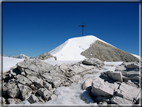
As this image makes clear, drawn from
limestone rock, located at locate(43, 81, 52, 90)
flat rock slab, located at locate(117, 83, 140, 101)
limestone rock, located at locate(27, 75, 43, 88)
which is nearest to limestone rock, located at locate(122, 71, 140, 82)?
flat rock slab, located at locate(117, 83, 140, 101)

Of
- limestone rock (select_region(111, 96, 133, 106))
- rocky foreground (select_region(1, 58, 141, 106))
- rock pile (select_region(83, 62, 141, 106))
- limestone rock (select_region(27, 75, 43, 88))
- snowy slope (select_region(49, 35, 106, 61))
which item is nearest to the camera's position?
limestone rock (select_region(111, 96, 133, 106))

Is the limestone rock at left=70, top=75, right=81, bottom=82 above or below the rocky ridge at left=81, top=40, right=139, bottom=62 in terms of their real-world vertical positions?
below

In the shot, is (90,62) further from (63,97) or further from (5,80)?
(5,80)

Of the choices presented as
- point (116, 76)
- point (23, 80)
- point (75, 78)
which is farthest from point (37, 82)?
point (116, 76)

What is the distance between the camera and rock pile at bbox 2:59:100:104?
5.49m

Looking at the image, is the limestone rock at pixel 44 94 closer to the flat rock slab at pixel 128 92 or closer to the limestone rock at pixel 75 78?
the limestone rock at pixel 75 78

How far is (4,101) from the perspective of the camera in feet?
17.7

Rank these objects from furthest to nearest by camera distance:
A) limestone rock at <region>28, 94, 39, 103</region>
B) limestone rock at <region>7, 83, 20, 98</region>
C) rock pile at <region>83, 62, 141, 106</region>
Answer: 1. limestone rock at <region>7, 83, 20, 98</region>
2. limestone rock at <region>28, 94, 39, 103</region>
3. rock pile at <region>83, 62, 141, 106</region>

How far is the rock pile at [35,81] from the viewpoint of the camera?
216 inches

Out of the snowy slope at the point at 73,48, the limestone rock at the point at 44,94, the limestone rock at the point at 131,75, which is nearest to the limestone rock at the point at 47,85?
the limestone rock at the point at 44,94

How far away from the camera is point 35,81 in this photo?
631 centimetres

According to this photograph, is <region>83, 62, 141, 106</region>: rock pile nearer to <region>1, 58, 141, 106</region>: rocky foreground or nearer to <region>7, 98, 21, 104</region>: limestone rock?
<region>1, 58, 141, 106</region>: rocky foreground

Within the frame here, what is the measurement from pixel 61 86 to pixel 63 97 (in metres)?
1.35

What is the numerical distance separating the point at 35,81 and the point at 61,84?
1.60 metres
